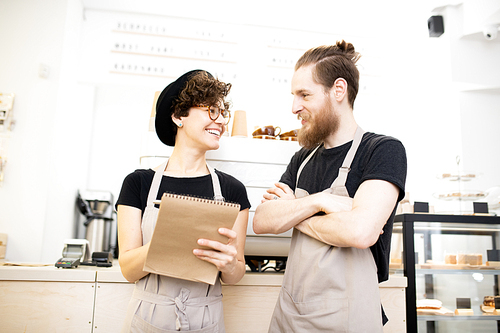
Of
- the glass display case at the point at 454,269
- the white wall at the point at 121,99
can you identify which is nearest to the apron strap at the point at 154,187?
the glass display case at the point at 454,269

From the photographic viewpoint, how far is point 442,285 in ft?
7.87

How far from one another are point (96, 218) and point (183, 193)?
323 centimetres

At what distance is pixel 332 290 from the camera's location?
4.26 feet

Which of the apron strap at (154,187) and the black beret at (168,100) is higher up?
the black beret at (168,100)

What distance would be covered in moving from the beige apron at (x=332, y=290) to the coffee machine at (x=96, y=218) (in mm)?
3373

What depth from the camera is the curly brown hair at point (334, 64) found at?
1513mm

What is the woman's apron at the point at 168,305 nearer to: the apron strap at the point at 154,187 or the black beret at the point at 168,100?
the apron strap at the point at 154,187

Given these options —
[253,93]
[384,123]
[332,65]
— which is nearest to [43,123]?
[253,93]

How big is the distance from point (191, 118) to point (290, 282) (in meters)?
0.74

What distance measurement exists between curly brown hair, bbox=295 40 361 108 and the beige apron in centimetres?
28

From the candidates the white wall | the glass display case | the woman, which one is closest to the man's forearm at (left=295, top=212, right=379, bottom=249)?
the woman

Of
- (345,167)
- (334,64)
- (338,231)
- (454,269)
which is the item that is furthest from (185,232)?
(454,269)

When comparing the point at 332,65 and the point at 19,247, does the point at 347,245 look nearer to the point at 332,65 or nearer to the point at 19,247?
the point at 332,65

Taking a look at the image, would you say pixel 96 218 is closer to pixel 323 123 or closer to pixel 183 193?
pixel 183 193
